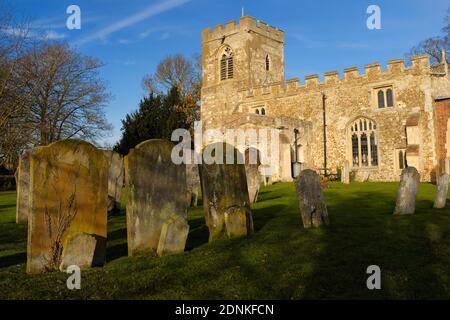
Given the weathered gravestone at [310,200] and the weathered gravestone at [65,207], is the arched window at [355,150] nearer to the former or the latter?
the weathered gravestone at [310,200]

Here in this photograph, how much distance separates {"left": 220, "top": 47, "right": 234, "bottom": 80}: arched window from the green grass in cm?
2223

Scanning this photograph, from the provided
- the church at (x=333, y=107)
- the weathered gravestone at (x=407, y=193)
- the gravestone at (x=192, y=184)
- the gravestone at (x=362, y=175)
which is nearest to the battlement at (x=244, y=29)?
the church at (x=333, y=107)

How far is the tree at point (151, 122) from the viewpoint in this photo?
28359mm

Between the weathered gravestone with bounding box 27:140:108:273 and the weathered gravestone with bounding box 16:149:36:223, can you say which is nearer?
the weathered gravestone with bounding box 27:140:108:273

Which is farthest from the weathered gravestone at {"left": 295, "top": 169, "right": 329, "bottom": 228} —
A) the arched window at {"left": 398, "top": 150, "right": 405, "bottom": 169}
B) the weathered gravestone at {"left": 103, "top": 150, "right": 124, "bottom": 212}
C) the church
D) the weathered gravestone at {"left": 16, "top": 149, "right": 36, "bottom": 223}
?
the arched window at {"left": 398, "top": 150, "right": 405, "bottom": 169}

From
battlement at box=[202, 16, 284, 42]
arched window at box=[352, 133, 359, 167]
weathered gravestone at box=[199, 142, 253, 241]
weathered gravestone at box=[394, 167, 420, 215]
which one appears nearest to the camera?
weathered gravestone at box=[199, 142, 253, 241]

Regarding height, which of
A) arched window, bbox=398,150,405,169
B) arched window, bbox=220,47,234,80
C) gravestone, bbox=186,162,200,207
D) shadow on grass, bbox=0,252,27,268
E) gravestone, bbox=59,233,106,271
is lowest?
shadow on grass, bbox=0,252,27,268

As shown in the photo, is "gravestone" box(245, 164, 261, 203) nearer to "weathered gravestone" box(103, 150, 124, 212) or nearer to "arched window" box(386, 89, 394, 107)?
"weathered gravestone" box(103, 150, 124, 212)

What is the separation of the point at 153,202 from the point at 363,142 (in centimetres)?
1985

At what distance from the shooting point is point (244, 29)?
2714 centimetres

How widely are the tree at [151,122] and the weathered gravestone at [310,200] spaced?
21.9m

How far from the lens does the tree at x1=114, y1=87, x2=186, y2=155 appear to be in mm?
28359

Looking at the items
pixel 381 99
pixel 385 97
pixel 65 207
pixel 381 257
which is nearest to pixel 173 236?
pixel 65 207

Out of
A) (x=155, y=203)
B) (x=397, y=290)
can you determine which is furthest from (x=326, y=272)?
(x=155, y=203)
